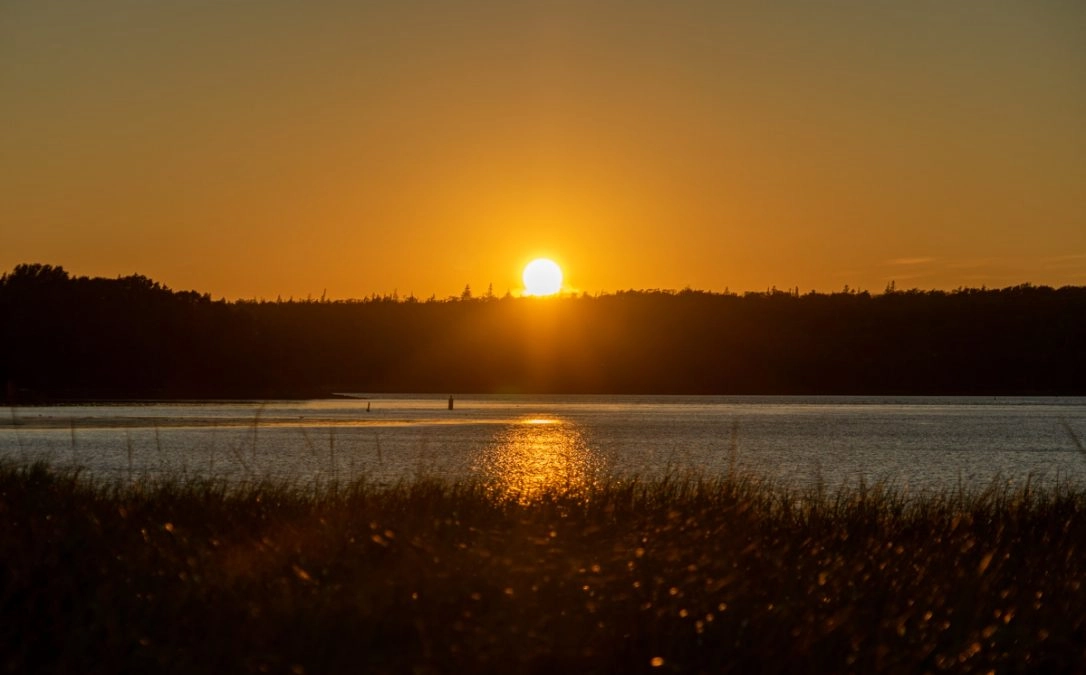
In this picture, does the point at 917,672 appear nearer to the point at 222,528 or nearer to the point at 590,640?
the point at 590,640

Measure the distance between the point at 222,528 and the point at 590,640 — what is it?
6.72 meters

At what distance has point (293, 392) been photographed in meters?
189

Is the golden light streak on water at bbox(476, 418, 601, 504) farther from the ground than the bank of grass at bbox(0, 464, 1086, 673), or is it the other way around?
the bank of grass at bbox(0, 464, 1086, 673)

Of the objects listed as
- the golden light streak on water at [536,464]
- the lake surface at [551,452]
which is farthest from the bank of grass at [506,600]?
the lake surface at [551,452]

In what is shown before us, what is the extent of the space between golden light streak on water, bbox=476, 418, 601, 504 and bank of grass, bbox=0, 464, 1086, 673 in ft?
18.6

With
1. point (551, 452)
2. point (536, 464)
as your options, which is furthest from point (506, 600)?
point (551, 452)

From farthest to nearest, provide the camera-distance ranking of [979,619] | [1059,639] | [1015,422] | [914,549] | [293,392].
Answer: [293,392], [1015,422], [914,549], [979,619], [1059,639]

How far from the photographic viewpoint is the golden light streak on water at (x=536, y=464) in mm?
21838

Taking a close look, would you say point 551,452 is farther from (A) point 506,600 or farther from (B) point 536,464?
(A) point 506,600

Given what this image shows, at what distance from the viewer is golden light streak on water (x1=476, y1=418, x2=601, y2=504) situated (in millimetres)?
21838

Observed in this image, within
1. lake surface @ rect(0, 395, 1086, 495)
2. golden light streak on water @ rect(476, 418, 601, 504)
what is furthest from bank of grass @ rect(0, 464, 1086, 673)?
lake surface @ rect(0, 395, 1086, 495)

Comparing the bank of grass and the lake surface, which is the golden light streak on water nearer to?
the lake surface

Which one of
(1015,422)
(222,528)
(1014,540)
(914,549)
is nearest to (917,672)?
(914,549)

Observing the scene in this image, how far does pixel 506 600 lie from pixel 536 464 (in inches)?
1571
